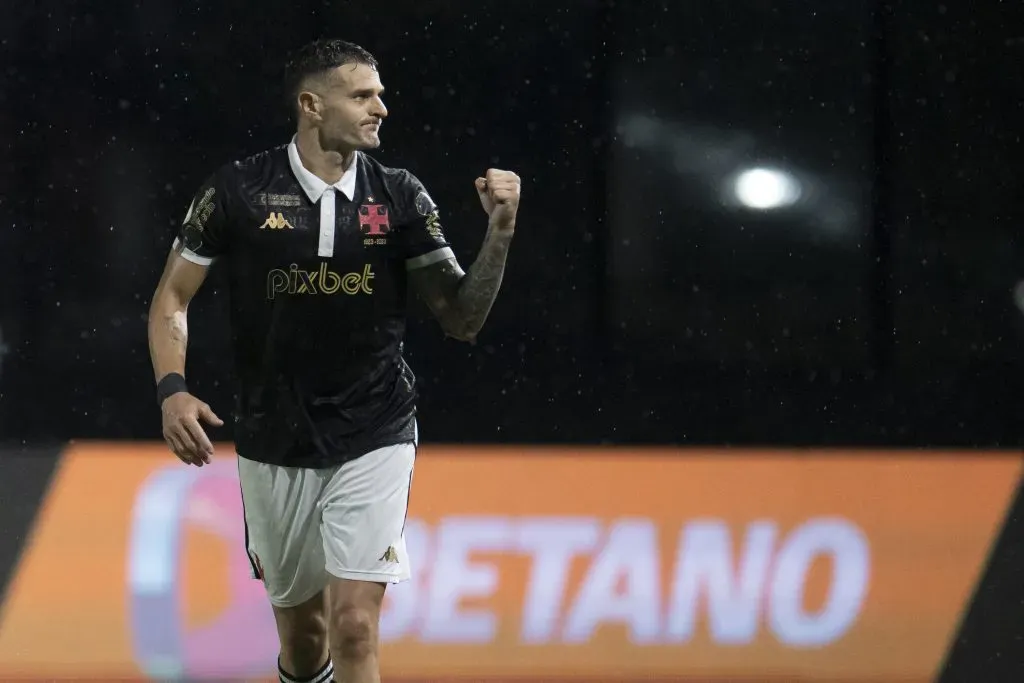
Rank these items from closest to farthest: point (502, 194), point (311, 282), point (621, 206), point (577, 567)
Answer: point (502, 194) → point (311, 282) → point (577, 567) → point (621, 206)

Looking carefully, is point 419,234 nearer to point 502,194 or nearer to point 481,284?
point 481,284

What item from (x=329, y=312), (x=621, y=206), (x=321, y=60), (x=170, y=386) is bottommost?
(x=170, y=386)

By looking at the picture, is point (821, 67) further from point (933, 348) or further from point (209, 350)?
point (209, 350)

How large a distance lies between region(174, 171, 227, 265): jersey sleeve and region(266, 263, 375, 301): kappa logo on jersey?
148 mm

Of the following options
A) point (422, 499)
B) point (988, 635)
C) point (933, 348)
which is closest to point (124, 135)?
point (422, 499)

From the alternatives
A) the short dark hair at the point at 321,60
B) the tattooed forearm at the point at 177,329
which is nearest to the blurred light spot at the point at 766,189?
the short dark hair at the point at 321,60

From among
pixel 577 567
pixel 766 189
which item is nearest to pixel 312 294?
pixel 577 567

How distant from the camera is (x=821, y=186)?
4.38 meters

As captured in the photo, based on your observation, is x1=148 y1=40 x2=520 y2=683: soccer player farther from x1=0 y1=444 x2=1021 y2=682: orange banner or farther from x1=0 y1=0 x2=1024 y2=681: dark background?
x1=0 y1=0 x2=1024 y2=681: dark background

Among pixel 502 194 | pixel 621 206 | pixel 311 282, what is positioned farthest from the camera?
pixel 621 206

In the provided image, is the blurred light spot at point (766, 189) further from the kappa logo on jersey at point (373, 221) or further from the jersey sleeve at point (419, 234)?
the kappa logo on jersey at point (373, 221)

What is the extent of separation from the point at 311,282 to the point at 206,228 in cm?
26

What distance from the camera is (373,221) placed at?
3049 mm

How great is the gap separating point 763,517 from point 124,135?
2.24 metres
